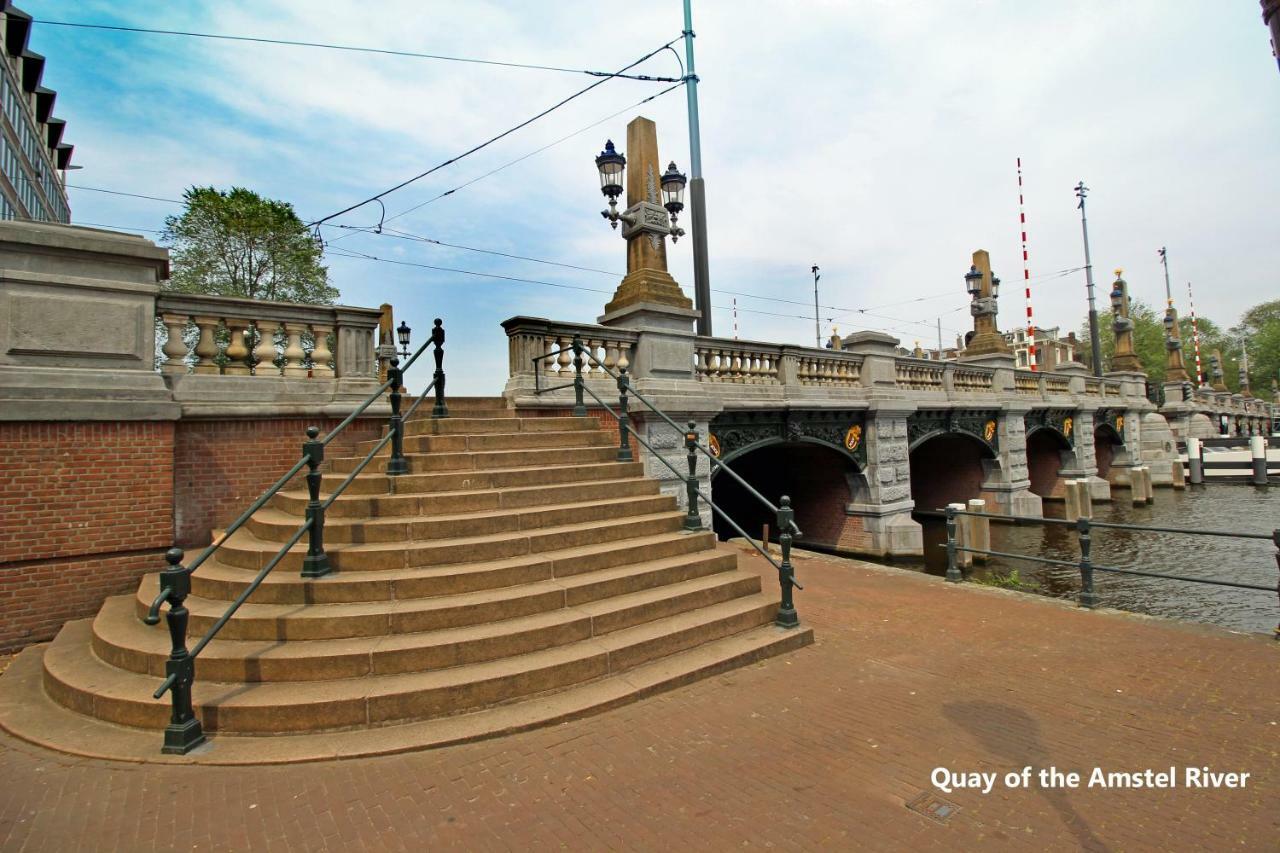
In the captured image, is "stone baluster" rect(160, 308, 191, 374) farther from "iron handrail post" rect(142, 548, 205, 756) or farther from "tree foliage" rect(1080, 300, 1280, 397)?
"tree foliage" rect(1080, 300, 1280, 397)

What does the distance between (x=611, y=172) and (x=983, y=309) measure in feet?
48.8

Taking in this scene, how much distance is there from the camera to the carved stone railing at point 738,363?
10812 millimetres

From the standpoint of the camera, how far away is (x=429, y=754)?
373 cm

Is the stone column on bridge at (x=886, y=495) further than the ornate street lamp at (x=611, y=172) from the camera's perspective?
Yes

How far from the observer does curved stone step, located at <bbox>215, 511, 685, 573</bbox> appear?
5148 millimetres

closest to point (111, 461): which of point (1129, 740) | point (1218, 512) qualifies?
point (1129, 740)

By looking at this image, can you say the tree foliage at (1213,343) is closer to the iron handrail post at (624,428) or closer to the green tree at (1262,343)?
the green tree at (1262,343)

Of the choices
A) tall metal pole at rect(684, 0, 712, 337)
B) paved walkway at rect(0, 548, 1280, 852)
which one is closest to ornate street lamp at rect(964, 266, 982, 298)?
tall metal pole at rect(684, 0, 712, 337)

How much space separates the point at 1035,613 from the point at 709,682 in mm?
4185

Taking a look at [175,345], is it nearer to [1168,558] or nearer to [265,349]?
[265,349]

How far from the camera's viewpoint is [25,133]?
3181 cm

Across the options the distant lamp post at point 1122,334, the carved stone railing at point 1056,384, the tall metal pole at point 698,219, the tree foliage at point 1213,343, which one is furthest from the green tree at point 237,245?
the tree foliage at point 1213,343

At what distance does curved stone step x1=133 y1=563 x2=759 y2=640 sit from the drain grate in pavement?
2.53m

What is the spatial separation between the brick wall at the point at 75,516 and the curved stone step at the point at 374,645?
0.74 meters
